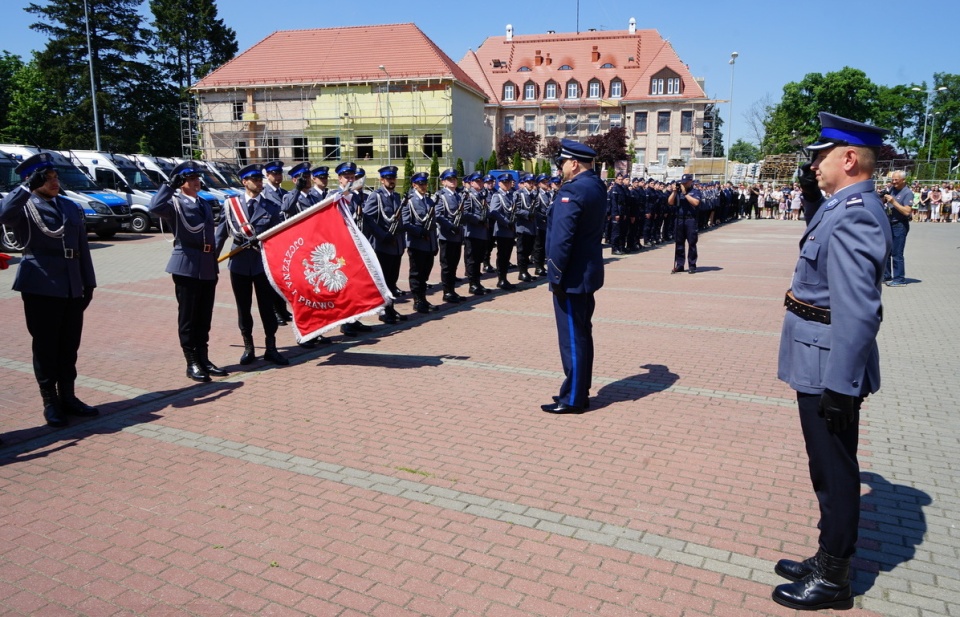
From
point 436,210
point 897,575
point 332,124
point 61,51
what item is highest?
point 61,51

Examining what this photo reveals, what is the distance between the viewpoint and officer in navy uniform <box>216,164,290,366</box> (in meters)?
7.52

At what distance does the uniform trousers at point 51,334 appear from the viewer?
5.69 meters

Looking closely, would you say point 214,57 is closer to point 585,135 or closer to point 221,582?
point 585,135

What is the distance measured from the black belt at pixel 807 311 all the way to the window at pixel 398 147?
49.6 meters

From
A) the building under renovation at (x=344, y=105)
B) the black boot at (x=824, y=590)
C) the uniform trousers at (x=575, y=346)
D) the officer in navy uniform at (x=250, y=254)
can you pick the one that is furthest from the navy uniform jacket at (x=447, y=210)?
the building under renovation at (x=344, y=105)

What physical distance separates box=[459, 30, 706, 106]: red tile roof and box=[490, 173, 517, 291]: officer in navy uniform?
2645 inches

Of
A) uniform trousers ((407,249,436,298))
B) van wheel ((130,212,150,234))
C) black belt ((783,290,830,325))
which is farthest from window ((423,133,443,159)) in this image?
black belt ((783,290,830,325))

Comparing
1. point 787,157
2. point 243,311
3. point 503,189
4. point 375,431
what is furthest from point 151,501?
point 787,157

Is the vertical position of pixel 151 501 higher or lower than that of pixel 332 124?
lower

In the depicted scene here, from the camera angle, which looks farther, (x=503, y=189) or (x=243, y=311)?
(x=503, y=189)

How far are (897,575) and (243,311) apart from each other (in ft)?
20.9

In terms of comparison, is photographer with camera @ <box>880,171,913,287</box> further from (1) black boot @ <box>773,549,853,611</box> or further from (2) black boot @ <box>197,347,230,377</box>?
(2) black boot @ <box>197,347,230,377</box>

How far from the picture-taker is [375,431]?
18.1 feet

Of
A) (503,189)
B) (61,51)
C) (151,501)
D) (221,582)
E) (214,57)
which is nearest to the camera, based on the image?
(221,582)
